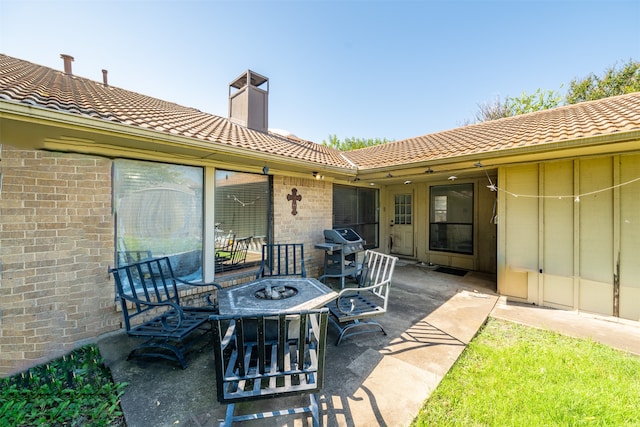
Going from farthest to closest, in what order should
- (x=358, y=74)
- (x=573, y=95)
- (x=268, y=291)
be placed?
(x=573, y=95) → (x=358, y=74) → (x=268, y=291)

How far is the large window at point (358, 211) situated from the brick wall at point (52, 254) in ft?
15.7

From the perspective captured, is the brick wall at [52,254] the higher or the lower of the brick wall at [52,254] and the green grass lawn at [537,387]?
the higher

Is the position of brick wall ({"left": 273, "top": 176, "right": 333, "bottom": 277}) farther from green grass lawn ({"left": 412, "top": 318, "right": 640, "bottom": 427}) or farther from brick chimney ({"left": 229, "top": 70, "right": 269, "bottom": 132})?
green grass lawn ({"left": 412, "top": 318, "right": 640, "bottom": 427})

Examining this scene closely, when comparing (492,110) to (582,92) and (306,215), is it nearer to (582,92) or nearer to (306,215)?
(582,92)

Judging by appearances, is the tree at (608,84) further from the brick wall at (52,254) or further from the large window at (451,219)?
the brick wall at (52,254)

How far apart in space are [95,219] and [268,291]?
8.01ft

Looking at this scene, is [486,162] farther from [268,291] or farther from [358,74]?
[358,74]

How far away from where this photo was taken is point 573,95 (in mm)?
15820

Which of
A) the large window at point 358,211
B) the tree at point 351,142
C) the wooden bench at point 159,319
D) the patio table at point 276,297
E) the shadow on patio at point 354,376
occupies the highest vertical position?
the tree at point 351,142

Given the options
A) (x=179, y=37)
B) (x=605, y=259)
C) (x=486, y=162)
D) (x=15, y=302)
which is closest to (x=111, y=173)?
(x=15, y=302)

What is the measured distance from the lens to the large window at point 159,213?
11.0 feet

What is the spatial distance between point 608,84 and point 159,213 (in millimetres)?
23827

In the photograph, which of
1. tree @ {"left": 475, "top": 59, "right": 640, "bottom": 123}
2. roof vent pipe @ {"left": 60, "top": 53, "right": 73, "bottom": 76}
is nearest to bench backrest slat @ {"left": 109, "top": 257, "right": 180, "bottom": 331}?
roof vent pipe @ {"left": 60, "top": 53, "right": 73, "bottom": 76}

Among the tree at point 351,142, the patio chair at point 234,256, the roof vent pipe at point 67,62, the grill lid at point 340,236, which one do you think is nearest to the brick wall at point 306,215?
the grill lid at point 340,236
